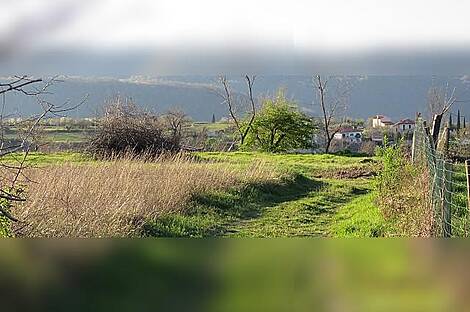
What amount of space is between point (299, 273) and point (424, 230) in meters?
1.79

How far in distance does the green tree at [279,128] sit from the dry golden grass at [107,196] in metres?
8.39

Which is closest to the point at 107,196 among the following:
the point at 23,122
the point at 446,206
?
the point at 23,122

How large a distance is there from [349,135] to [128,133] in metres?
6.53

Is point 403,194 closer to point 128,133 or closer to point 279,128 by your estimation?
point 128,133

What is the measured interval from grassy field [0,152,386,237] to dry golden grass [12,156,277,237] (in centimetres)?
4

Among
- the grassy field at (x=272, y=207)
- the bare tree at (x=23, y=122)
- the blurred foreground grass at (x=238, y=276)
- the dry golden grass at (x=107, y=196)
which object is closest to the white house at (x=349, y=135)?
the grassy field at (x=272, y=207)

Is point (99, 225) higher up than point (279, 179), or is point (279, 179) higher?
point (99, 225)

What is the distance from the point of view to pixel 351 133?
14.5 meters

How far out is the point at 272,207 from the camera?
6.07 metres

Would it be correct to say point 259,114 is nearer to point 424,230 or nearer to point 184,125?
point 184,125

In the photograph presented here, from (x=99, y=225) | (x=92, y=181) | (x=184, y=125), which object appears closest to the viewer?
(x=99, y=225)

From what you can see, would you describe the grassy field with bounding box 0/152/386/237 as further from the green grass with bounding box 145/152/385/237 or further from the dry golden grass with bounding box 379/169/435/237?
the dry golden grass with bounding box 379/169/435/237

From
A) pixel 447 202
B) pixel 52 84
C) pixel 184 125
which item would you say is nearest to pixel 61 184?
pixel 52 84

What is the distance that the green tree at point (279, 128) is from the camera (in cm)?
1536
